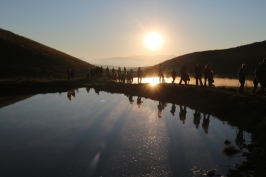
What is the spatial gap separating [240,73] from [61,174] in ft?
54.0

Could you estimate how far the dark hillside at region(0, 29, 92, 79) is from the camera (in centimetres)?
4841

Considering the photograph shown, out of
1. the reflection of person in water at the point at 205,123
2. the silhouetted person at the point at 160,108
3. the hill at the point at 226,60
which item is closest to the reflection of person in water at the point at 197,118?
the reflection of person in water at the point at 205,123

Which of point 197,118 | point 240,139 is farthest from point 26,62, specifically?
point 240,139

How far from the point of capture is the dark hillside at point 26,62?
4841 cm

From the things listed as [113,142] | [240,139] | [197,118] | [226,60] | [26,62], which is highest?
[226,60]

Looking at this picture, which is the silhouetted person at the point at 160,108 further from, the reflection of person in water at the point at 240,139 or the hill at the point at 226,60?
the hill at the point at 226,60

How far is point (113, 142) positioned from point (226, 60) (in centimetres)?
6413

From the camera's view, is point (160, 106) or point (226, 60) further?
point (226, 60)

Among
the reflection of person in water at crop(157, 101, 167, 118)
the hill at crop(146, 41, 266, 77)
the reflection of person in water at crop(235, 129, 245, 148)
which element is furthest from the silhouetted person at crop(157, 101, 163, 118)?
the hill at crop(146, 41, 266, 77)

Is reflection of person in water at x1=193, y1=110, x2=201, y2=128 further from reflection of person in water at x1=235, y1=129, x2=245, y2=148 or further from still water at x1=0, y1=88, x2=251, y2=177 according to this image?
reflection of person in water at x1=235, y1=129, x2=245, y2=148

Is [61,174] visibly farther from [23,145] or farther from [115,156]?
[23,145]

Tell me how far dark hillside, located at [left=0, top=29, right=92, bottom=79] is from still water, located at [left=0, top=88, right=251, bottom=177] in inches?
1165

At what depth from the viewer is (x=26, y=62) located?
55.4 meters

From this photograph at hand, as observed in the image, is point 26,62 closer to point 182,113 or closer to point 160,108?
point 160,108
